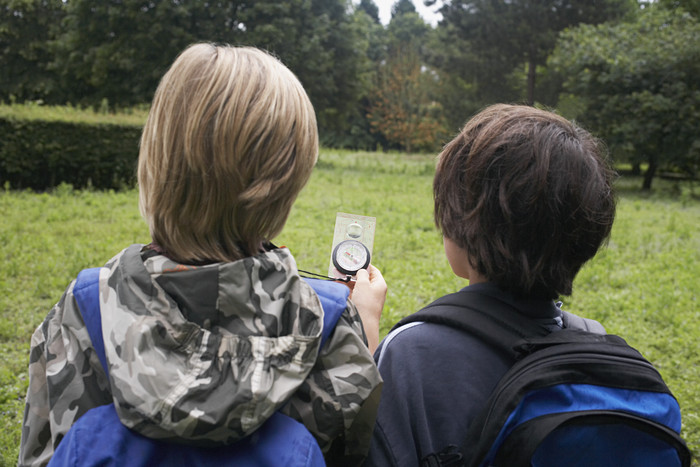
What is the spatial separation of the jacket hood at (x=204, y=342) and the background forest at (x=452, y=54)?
38.6ft

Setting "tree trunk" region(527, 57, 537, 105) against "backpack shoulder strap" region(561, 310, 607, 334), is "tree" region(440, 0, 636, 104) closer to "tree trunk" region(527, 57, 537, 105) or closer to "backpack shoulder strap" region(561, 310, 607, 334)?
"tree trunk" region(527, 57, 537, 105)

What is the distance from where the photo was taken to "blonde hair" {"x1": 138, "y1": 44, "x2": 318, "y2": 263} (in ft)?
3.40

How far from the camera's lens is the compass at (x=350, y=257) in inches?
60.5

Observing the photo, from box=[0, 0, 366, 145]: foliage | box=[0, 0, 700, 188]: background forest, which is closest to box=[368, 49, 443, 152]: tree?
box=[0, 0, 700, 188]: background forest

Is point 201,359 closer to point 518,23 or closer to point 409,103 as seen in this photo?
point 518,23

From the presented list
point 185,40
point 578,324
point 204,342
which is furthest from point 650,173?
point 204,342

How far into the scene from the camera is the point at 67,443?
0.89m

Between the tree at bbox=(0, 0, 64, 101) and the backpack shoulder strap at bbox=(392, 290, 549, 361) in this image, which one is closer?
the backpack shoulder strap at bbox=(392, 290, 549, 361)

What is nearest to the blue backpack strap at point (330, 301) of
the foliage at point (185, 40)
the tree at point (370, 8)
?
the foliage at point (185, 40)

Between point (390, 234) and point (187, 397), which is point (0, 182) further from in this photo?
point (187, 397)

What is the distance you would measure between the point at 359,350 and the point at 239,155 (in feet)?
1.33

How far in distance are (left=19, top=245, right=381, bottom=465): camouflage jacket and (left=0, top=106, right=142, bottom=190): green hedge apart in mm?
9962

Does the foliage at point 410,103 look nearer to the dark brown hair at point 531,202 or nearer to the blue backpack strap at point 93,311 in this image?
the dark brown hair at point 531,202

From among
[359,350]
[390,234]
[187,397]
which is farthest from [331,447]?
[390,234]
